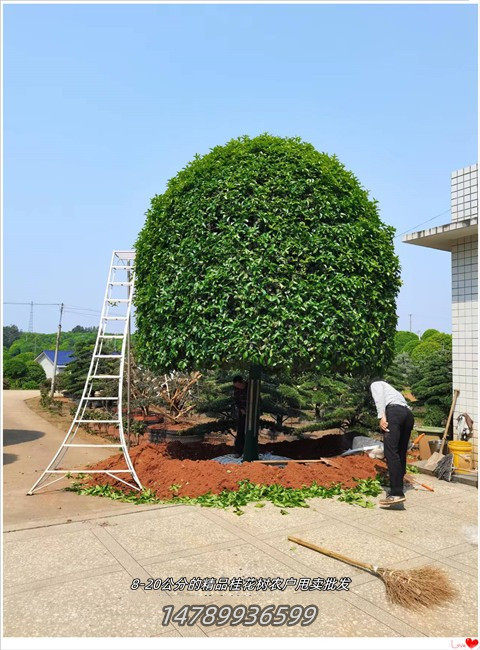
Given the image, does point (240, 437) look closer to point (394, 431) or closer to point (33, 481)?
point (33, 481)

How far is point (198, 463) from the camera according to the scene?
24.0ft

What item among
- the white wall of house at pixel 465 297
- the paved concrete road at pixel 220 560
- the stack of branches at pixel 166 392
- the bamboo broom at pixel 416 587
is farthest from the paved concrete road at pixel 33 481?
the white wall of house at pixel 465 297

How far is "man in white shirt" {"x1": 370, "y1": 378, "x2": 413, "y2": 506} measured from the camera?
19.8ft

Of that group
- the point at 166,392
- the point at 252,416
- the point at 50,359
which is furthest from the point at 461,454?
the point at 50,359

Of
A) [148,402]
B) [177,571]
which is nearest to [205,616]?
[177,571]

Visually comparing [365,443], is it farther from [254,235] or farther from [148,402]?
[148,402]

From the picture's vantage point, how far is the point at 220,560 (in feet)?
14.5

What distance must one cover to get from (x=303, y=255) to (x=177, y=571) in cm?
445

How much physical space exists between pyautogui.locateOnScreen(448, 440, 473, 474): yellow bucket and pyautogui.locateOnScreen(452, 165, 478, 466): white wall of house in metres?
0.35

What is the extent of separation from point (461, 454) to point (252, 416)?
330 cm

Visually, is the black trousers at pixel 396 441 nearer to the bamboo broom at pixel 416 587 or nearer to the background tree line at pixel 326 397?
the bamboo broom at pixel 416 587

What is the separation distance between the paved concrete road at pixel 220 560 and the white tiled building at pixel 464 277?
2.14 metres

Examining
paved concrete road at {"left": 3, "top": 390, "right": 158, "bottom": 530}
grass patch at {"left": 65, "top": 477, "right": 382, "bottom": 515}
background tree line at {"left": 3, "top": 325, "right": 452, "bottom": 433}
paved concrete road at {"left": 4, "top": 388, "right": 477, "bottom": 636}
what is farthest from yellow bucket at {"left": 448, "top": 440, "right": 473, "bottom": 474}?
paved concrete road at {"left": 3, "top": 390, "right": 158, "bottom": 530}

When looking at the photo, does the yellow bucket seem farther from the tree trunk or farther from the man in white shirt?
the tree trunk
